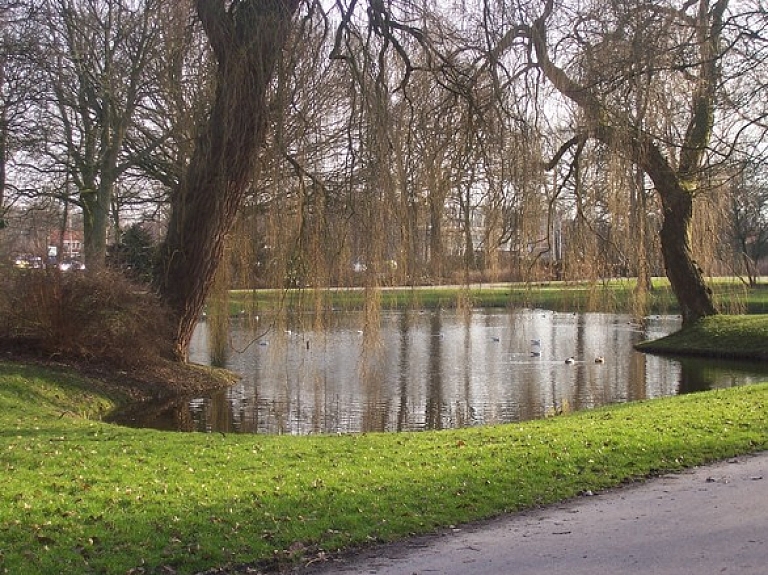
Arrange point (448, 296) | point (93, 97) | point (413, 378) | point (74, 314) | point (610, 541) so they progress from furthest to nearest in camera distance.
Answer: point (93, 97)
point (413, 378)
point (74, 314)
point (448, 296)
point (610, 541)

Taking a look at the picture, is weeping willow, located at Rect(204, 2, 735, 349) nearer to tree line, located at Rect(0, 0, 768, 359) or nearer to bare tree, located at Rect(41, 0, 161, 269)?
tree line, located at Rect(0, 0, 768, 359)

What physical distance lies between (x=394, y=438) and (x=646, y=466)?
9.11 feet

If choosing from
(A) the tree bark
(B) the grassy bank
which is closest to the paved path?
(B) the grassy bank

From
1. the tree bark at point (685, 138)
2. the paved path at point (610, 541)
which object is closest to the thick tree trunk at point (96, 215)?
the tree bark at point (685, 138)

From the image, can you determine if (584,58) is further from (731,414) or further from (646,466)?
(646,466)

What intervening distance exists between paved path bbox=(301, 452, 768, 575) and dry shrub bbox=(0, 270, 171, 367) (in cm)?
1146

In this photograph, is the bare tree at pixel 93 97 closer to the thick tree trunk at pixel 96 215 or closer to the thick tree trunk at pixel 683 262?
the thick tree trunk at pixel 96 215

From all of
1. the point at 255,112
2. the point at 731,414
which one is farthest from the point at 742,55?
the point at 255,112

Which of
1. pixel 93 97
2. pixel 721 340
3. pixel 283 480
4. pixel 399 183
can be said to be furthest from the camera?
pixel 721 340

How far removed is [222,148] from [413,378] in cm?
656

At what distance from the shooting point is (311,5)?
11.4 meters

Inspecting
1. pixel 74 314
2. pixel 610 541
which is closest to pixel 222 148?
pixel 74 314

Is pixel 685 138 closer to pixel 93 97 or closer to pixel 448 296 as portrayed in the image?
pixel 448 296

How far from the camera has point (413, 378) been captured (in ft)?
57.3
